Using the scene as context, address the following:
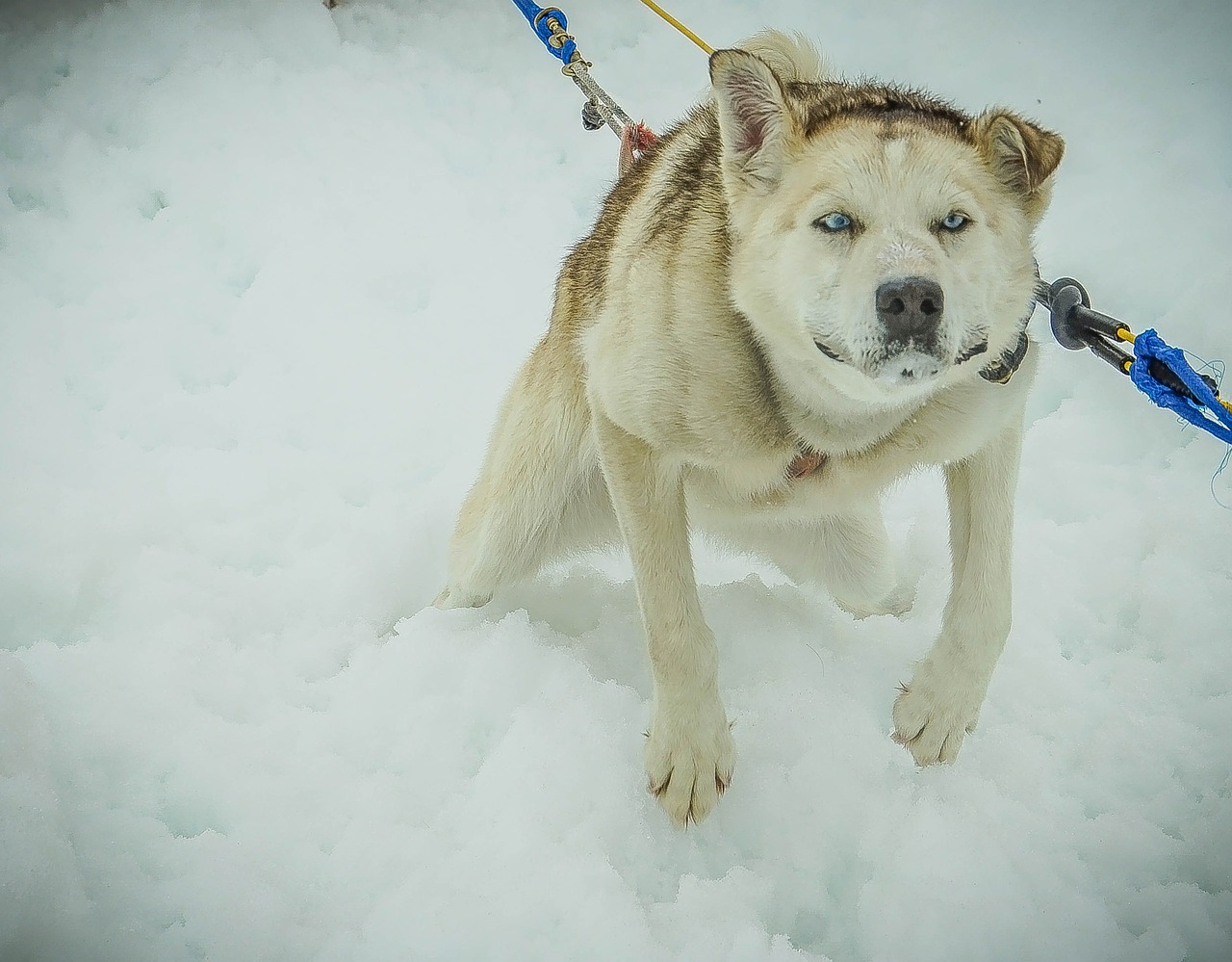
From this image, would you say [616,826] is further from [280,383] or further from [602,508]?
[280,383]

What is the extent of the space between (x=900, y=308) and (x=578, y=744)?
1445 millimetres

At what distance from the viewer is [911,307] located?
5.25 ft

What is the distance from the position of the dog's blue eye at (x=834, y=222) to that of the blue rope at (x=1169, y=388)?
663mm

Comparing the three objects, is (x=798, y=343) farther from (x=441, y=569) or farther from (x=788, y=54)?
(x=441, y=569)

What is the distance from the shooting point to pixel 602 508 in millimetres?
2998

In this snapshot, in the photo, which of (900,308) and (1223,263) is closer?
(900,308)

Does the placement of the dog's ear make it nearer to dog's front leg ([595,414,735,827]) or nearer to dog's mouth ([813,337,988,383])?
dog's mouth ([813,337,988,383])

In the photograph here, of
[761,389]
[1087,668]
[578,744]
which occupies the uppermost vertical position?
[761,389]

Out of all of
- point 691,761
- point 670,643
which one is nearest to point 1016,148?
point 670,643

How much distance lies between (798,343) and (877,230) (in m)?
0.28

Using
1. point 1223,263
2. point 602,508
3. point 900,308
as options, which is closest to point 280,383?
point 602,508

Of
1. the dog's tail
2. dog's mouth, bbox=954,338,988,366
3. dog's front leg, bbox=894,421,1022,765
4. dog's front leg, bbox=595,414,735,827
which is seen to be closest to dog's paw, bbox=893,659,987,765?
dog's front leg, bbox=894,421,1022,765

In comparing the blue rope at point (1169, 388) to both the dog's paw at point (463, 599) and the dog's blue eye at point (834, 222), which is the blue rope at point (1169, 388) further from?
the dog's paw at point (463, 599)

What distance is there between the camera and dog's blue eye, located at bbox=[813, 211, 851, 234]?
175 cm
